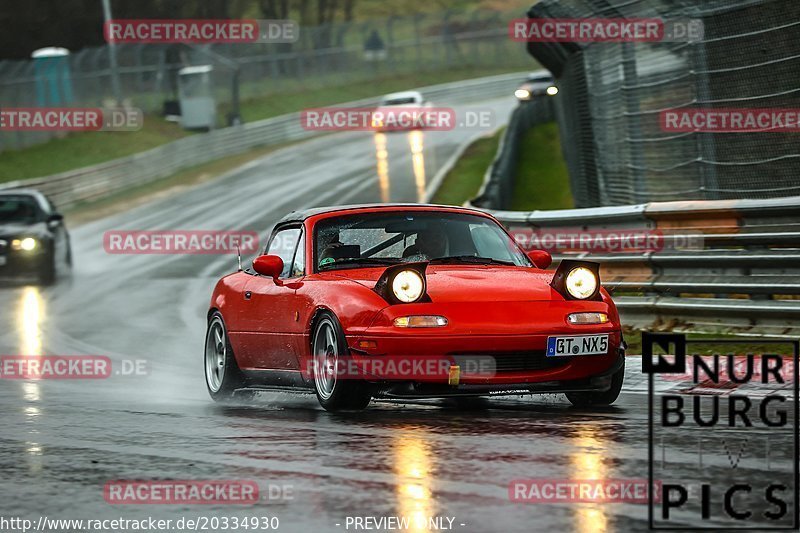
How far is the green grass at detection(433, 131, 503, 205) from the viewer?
32.0 m

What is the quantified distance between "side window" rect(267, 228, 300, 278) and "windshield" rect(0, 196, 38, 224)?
46.4 ft

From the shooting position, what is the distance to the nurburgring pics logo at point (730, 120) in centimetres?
1129

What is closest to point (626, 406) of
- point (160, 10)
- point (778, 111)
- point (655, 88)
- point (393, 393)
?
point (393, 393)

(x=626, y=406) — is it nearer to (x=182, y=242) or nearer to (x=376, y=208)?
(x=376, y=208)

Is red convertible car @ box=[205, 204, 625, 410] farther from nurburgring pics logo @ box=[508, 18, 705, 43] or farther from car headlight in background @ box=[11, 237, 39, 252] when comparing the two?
car headlight in background @ box=[11, 237, 39, 252]

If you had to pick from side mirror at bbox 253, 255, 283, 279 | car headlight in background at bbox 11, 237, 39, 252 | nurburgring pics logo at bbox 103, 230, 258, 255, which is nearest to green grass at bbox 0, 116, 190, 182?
nurburgring pics logo at bbox 103, 230, 258, 255

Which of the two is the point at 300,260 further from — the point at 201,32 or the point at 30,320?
the point at 201,32

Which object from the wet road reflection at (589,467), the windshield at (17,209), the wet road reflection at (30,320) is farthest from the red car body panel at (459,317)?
the windshield at (17,209)

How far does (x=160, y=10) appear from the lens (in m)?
84.4

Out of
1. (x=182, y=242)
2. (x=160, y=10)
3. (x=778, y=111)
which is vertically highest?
(x=160, y=10)

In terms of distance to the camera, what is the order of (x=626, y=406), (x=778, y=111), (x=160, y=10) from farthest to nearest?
(x=160, y=10) < (x=778, y=111) < (x=626, y=406)

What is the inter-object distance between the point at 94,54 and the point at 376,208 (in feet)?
144

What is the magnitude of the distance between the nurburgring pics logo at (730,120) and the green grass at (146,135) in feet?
110

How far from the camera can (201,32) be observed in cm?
7662
